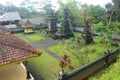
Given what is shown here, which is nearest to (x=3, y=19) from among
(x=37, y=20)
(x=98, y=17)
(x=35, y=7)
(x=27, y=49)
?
(x=37, y=20)

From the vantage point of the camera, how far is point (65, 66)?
13656 millimetres

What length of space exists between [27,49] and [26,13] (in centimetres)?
3817

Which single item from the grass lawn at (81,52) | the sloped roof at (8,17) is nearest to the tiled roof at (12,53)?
the grass lawn at (81,52)

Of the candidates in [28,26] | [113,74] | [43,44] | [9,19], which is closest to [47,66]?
[113,74]

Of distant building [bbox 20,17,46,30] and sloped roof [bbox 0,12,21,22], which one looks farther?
sloped roof [bbox 0,12,21,22]

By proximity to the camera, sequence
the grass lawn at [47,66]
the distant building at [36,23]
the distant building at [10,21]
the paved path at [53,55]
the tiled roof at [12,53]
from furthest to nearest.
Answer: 1. the distant building at [10,21]
2. the distant building at [36,23]
3. the paved path at [53,55]
4. the grass lawn at [47,66]
5. the tiled roof at [12,53]

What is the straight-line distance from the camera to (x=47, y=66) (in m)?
14.7

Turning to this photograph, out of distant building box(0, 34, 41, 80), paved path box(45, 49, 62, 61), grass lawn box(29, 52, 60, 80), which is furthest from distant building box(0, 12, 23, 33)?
distant building box(0, 34, 41, 80)

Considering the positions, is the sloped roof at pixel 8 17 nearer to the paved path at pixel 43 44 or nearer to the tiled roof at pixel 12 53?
the paved path at pixel 43 44

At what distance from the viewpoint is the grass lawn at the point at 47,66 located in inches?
508

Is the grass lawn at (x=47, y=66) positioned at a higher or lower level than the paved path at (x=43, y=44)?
lower

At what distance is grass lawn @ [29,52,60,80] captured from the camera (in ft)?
42.3

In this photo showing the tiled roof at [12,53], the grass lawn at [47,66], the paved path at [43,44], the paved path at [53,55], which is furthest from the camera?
the paved path at [43,44]

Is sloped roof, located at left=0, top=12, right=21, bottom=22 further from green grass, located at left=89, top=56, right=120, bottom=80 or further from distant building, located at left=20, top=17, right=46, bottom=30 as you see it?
green grass, located at left=89, top=56, right=120, bottom=80
